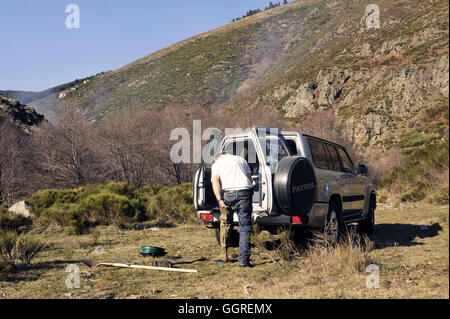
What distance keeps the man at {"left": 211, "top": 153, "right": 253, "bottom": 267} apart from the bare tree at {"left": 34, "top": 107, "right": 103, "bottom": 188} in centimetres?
2756

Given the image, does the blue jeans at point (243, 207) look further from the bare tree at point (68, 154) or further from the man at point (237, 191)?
the bare tree at point (68, 154)

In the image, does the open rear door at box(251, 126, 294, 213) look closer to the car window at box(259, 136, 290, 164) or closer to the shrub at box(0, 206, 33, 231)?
the car window at box(259, 136, 290, 164)

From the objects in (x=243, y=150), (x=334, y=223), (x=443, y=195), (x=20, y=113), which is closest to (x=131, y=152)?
(x=20, y=113)

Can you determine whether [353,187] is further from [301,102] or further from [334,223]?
[301,102]

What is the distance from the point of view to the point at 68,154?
31781mm

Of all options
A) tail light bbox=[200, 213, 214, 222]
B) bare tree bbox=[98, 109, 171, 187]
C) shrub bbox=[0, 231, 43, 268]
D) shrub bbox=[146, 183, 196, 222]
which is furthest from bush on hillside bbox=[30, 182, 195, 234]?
bare tree bbox=[98, 109, 171, 187]

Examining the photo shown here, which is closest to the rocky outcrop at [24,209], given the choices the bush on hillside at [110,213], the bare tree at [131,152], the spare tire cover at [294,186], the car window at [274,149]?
the bush on hillside at [110,213]

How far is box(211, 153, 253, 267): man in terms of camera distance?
19.7 feet

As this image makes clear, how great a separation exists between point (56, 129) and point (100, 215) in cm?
2210

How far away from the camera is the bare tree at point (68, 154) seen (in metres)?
31.7

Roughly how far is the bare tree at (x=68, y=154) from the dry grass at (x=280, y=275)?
964 inches

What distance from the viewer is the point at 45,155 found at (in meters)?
31.9
